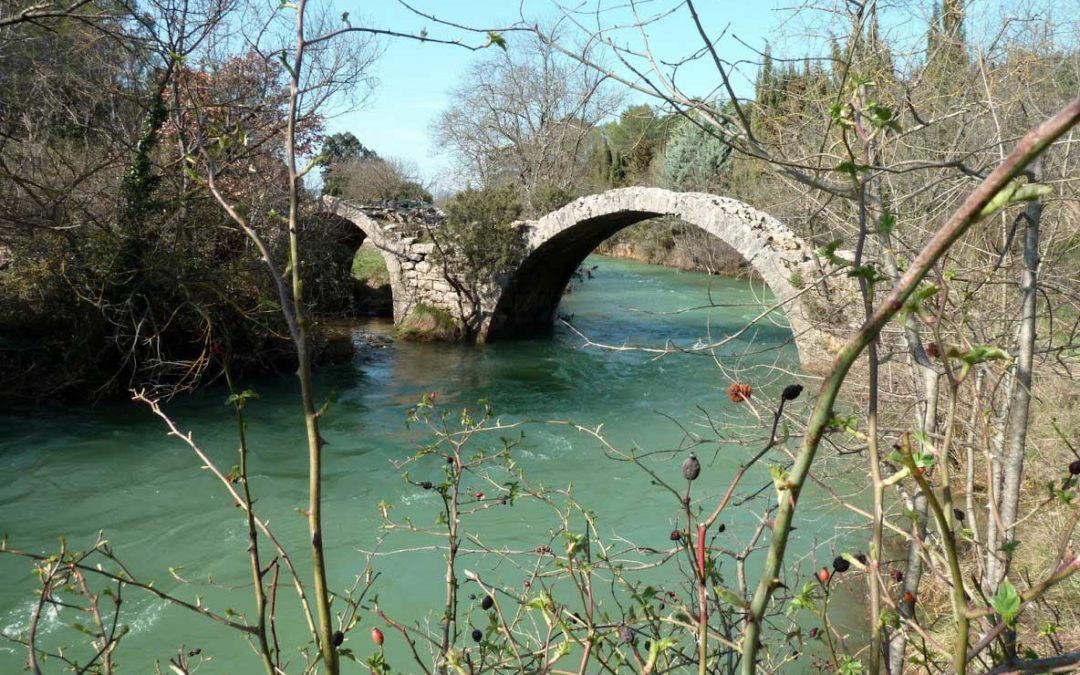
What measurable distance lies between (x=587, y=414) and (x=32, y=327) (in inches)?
223

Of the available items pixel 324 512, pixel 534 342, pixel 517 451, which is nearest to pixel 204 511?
pixel 324 512

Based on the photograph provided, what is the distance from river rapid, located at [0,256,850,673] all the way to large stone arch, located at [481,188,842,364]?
1.16 m

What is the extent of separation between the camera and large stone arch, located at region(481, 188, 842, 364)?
9680 mm

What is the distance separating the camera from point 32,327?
340 inches

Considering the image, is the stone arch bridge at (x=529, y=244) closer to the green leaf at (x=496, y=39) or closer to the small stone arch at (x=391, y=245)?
the small stone arch at (x=391, y=245)

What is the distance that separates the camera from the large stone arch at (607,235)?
9680 millimetres

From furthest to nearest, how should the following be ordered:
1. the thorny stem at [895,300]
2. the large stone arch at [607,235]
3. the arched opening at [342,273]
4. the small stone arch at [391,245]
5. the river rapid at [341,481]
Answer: the small stone arch at [391,245] < the arched opening at [342,273] < the large stone arch at [607,235] < the river rapid at [341,481] < the thorny stem at [895,300]

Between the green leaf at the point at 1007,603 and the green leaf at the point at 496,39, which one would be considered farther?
the green leaf at the point at 496,39

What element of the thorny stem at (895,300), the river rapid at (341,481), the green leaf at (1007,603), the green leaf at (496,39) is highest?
the green leaf at (496,39)

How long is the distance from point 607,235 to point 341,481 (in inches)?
307

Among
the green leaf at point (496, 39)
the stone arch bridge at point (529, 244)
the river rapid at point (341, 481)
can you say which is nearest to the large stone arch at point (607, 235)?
the stone arch bridge at point (529, 244)

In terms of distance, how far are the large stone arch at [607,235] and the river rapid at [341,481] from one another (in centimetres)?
116

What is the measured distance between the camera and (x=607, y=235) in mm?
13336

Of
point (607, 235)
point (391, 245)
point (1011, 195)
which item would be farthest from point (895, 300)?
point (391, 245)
